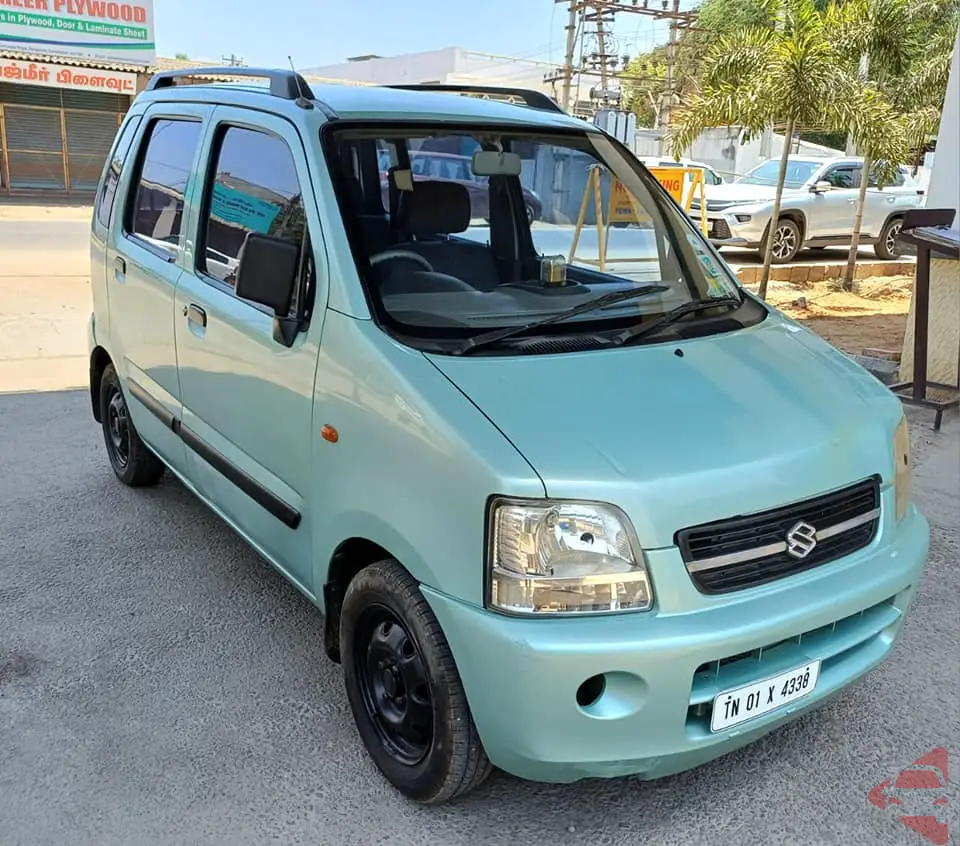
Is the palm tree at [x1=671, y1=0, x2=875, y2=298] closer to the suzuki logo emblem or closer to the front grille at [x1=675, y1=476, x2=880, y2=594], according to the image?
the front grille at [x1=675, y1=476, x2=880, y2=594]

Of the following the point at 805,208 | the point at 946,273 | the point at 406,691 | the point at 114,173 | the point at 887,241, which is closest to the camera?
the point at 406,691

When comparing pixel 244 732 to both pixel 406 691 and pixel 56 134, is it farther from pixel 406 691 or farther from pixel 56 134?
pixel 56 134

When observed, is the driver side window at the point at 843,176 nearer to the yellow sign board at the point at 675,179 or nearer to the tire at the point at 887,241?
the tire at the point at 887,241

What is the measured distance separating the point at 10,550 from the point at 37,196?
80.9 ft

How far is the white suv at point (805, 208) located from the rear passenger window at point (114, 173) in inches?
421

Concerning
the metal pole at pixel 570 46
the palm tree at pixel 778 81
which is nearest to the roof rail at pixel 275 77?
the palm tree at pixel 778 81

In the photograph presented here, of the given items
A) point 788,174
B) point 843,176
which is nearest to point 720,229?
point 788,174

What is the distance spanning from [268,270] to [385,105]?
0.87 metres

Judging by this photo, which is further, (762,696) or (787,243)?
(787,243)

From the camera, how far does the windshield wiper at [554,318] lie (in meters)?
2.57

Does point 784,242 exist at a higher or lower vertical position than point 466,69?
lower

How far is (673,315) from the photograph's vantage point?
9.79 ft

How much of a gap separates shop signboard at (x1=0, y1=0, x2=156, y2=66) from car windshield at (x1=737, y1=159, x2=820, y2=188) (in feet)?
60.1

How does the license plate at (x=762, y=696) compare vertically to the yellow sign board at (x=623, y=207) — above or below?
below
